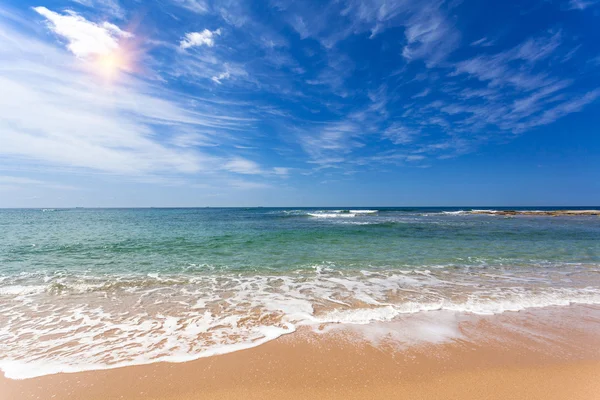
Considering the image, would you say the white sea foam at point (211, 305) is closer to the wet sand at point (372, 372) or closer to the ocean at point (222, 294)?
the ocean at point (222, 294)

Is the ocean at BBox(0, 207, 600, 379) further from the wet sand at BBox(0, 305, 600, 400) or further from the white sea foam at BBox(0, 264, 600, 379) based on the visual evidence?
the wet sand at BBox(0, 305, 600, 400)

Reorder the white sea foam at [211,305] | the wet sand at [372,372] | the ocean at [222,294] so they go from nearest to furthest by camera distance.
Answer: the wet sand at [372,372] < the white sea foam at [211,305] < the ocean at [222,294]

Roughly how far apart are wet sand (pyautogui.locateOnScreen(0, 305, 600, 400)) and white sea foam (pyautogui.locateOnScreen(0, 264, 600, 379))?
331mm

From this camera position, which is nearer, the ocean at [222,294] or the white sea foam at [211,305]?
the white sea foam at [211,305]

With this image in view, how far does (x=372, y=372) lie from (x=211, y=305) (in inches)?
167

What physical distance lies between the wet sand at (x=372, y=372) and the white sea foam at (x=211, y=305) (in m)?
0.33

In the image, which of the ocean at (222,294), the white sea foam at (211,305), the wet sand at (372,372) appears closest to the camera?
the wet sand at (372,372)

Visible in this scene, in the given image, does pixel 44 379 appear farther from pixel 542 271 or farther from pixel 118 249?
pixel 542 271

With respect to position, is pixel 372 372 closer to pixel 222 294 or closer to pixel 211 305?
pixel 211 305

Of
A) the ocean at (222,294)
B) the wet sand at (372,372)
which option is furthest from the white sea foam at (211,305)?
the wet sand at (372,372)

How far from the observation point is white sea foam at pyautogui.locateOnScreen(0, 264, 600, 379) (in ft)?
14.1

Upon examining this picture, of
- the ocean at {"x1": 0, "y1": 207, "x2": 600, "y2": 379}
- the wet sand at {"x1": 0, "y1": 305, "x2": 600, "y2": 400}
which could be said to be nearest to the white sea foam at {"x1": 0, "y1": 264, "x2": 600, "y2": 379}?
the ocean at {"x1": 0, "y1": 207, "x2": 600, "y2": 379}

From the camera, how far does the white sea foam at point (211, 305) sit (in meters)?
4.29

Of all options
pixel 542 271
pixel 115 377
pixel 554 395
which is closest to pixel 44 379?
pixel 115 377
